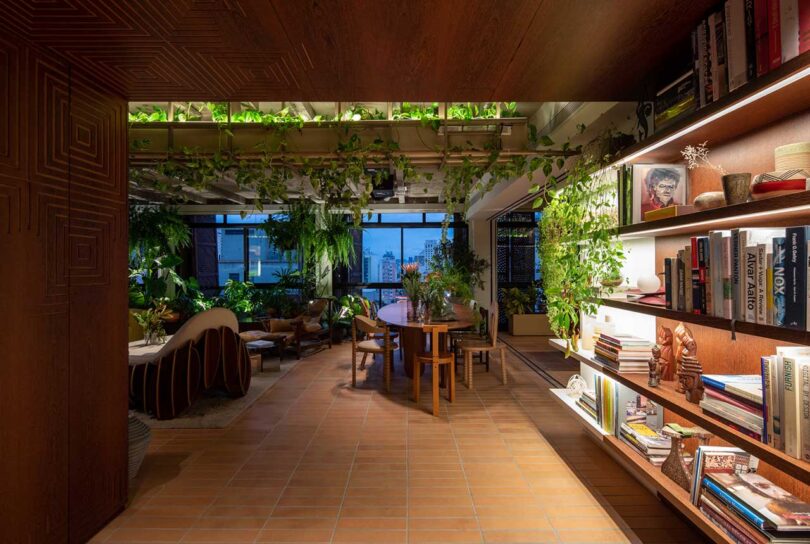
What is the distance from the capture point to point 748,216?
4.65ft

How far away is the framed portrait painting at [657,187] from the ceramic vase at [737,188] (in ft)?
1.90

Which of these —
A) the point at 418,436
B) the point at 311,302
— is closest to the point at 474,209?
the point at 311,302

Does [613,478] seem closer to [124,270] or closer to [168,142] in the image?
[124,270]

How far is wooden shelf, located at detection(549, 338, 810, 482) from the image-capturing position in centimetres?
118

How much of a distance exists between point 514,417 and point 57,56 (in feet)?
13.3

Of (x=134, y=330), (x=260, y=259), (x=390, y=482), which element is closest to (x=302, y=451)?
(x=390, y=482)

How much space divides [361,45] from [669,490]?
93.8 inches

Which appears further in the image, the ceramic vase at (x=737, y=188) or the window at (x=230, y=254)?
the window at (x=230, y=254)

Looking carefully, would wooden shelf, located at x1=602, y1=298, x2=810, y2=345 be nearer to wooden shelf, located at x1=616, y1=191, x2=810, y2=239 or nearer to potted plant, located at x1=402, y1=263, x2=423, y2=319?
wooden shelf, located at x1=616, y1=191, x2=810, y2=239

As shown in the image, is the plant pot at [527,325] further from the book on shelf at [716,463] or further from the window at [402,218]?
the book on shelf at [716,463]

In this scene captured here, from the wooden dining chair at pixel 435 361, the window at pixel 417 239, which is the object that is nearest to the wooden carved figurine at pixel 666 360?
the wooden dining chair at pixel 435 361

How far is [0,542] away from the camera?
161 cm

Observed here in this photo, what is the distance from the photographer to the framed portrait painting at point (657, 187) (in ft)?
6.81

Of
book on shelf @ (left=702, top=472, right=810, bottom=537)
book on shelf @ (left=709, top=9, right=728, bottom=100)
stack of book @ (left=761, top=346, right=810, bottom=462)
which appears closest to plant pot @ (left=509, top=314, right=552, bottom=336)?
book on shelf @ (left=702, top=472, right=810, bottom=537)
